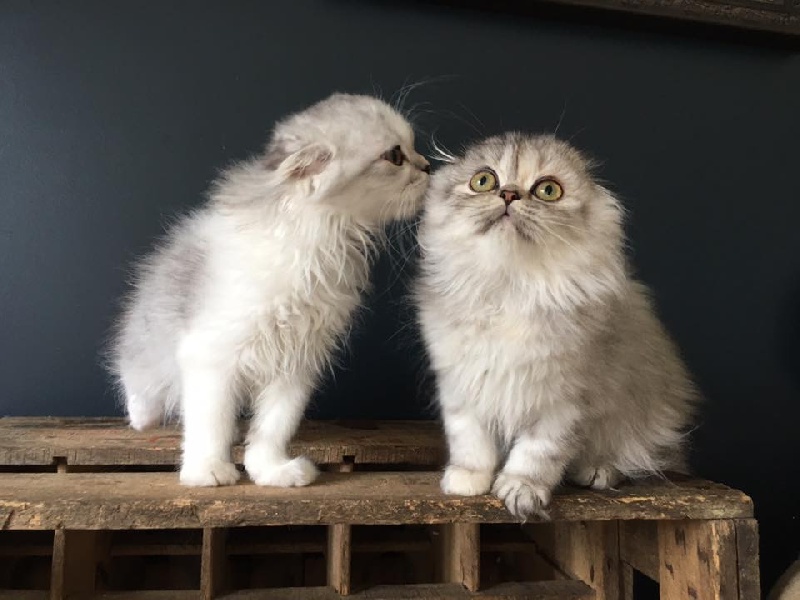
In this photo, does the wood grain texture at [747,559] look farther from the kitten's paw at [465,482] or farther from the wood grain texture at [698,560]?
the kitten's paw at [465,482]

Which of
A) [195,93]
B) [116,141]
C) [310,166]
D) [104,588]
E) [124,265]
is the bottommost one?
[104,588]

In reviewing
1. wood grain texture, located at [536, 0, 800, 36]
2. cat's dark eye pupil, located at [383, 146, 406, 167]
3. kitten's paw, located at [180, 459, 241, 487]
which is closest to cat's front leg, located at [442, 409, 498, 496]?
kitten's paw, located at [180, 459, 241, 487]

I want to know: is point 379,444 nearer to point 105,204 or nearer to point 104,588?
point 104,588

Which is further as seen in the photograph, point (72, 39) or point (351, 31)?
point (351, 31)

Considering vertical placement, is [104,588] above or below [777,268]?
below

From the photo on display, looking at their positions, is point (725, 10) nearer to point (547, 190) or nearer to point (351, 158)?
point (547, 190)

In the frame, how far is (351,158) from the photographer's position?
43.9 inches

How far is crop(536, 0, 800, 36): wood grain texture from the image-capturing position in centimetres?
172

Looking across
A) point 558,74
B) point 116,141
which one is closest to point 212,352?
→ point 116,141

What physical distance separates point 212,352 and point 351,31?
1014mm

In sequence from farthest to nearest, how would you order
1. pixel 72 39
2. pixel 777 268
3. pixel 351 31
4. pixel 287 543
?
pixel 777 268 → pixel 351 31 → pixel 72 39 → pixel 287 543

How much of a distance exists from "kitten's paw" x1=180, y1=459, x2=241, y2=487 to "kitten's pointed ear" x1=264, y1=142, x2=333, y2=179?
0.50m

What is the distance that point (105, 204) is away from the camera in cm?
161

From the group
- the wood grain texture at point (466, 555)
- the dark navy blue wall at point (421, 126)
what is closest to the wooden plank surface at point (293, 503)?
the wood grain texture at point (466, 555)
